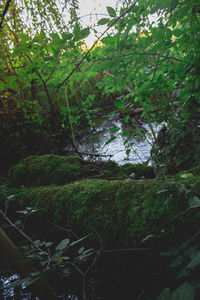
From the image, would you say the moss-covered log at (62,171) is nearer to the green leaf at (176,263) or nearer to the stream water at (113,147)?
the stream water at (113,147)

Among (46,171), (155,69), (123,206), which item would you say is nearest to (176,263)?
(123,206)

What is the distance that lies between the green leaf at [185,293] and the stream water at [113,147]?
32.6 inches

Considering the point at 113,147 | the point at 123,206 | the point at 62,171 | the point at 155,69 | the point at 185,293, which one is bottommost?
the point at 185,293

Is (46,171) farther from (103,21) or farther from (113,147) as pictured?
(113,147)

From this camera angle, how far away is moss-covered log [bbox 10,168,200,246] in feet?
3.32

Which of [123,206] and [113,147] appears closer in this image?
[123,206]

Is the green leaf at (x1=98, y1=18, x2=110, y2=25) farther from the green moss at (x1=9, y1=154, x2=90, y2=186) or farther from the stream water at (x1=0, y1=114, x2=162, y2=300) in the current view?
the green moss at (x1=9, y1=154, x2=90, y2=186)

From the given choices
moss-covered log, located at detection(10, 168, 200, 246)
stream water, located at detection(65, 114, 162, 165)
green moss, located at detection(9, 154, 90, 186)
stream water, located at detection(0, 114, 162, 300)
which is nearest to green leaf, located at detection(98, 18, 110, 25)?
stream water, located at detection(0, 114, 162, 300)

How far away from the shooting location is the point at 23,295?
1.21 meters

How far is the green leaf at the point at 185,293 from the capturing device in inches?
24.4

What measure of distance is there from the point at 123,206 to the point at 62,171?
4.02 ft

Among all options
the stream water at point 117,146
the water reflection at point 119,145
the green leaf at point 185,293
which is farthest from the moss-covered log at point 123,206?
the water reflection at point 119,145

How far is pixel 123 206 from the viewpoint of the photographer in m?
1.23

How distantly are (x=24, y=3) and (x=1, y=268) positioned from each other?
11.4ft
